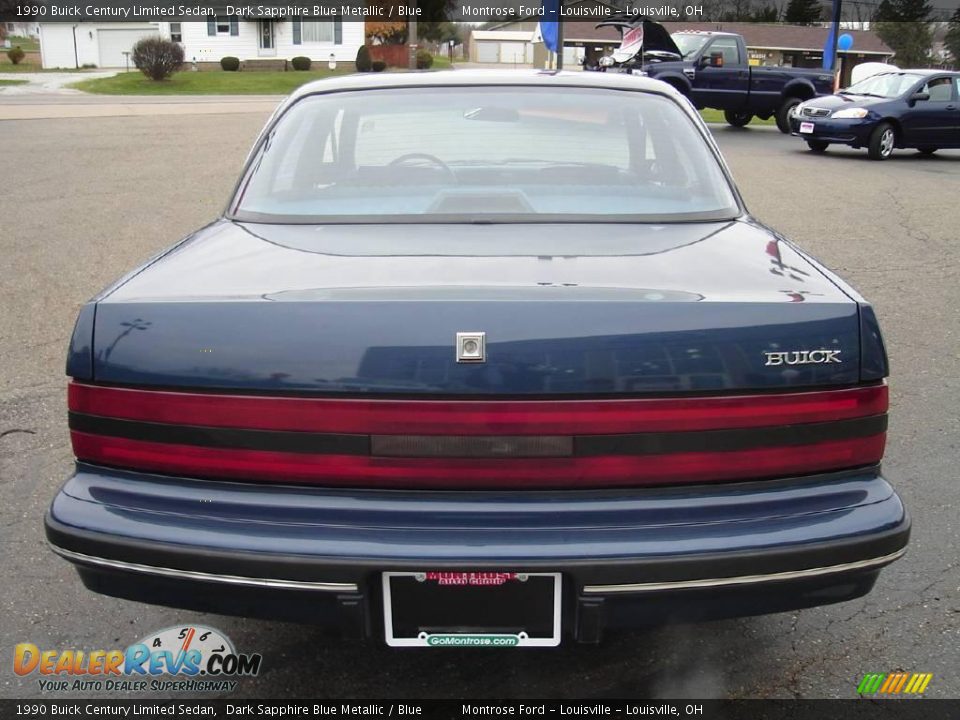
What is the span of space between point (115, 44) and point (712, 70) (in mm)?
49932

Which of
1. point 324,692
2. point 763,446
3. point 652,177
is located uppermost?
point 652,177

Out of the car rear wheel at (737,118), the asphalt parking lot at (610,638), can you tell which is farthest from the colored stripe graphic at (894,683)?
the car rear wheel at (737,118)

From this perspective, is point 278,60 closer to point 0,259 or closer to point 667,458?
point 0,259

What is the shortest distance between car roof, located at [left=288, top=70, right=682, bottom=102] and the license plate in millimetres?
1923

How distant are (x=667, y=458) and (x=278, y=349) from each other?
2.89 feet

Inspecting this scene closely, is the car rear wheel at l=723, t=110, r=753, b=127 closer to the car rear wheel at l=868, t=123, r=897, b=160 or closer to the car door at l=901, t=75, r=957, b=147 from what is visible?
the car door at l=901, t=75, r=957, b=147

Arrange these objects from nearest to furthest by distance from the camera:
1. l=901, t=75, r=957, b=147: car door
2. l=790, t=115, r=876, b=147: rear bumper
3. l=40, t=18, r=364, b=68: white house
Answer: l=790, t=115, r=876, b=147: rear bumper → l=901, t=75, r=957, b=147: car door → l=40, t=18, r=364, b=68: white house

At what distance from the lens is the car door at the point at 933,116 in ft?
52.0

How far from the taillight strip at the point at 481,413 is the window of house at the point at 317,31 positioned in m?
52.7

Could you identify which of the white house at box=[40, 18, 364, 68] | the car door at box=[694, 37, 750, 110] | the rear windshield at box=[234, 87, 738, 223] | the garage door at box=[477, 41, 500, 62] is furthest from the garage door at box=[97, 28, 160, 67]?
the rear windshield at box=[234, 87, 738, 223]

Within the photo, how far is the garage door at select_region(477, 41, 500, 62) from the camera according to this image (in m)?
80.6

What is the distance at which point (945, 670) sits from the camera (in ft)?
8.64

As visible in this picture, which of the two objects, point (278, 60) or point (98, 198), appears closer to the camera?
point (98, 198)

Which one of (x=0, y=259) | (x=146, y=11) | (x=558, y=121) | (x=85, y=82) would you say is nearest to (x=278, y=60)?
(x=146, y=11)
